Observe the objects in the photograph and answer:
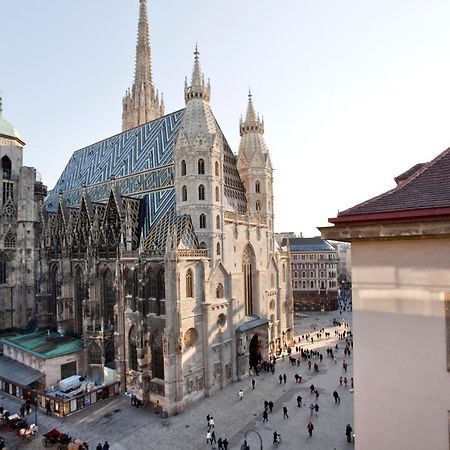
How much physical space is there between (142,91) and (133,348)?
49268mm

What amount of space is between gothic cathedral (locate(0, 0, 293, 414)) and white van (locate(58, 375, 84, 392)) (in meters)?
3.87

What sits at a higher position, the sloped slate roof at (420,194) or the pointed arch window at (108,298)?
the sloped slate roof at (420,194)

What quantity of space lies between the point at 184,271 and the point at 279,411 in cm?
1599

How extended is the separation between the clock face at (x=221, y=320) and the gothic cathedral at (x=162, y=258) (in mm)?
163

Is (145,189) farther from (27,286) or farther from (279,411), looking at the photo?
(279,411)

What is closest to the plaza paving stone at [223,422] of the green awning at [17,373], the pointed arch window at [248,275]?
the green awning at [17,373]

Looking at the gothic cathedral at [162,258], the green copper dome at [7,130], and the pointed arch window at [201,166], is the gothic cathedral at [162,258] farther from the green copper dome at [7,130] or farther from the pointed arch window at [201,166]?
the green copper dome at [7,130]

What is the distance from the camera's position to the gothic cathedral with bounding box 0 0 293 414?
37688mm

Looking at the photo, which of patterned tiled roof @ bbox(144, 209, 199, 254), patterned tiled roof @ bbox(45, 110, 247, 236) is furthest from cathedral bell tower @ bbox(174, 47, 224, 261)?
patterned tiled roof @ bbox(45, 110, 247, 236)

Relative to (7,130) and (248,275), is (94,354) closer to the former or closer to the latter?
(248,275)

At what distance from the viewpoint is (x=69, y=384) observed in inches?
1467

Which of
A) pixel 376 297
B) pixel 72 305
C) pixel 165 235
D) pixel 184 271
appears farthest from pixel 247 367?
pixel 376 297

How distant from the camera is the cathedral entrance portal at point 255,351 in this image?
47.9 m

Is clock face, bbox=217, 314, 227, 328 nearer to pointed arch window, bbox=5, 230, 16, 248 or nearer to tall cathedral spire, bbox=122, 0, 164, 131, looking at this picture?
pointed arch window, bbox=5, 230, 16, 248
